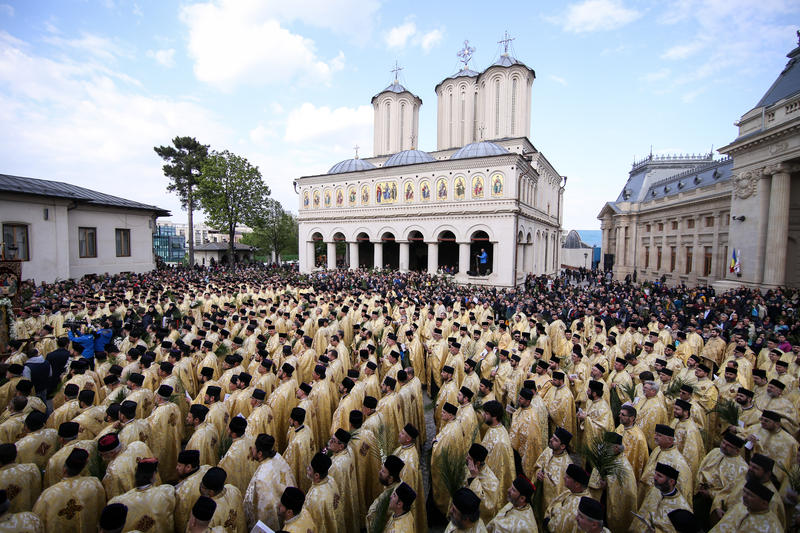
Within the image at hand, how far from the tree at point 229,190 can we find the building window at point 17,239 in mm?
14228

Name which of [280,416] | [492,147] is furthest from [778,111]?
[280,416]

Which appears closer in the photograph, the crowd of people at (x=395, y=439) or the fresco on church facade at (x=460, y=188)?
the crowd of people at (x=395, y=439)

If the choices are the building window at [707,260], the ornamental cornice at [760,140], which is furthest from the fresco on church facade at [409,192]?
the building window at [707,260]

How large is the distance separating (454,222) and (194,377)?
885 inches

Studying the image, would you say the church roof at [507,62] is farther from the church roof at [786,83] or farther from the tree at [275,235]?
the tree at [275,235]

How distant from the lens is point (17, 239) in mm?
17703

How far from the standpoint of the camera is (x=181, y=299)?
1444cm

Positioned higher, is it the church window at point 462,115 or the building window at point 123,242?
the church window at point 462,115

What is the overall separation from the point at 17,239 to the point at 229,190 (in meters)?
15.7

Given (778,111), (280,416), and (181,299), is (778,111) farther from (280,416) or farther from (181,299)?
(181,299)


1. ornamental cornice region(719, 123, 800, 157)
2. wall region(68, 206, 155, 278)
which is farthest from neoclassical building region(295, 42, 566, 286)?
wall region(68, 206, 155, 278)

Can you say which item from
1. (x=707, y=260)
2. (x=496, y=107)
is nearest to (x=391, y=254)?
(x=496, y=107)

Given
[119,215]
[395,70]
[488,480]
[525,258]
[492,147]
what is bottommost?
[488,480]

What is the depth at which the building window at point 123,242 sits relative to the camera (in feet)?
77.4
